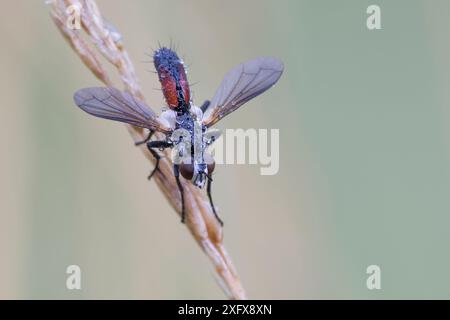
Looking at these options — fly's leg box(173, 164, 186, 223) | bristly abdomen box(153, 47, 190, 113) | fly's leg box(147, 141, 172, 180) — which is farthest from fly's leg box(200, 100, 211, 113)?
fly's leg box(173, 164, 186, 223)

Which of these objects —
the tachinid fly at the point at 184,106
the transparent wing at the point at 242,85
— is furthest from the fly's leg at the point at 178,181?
the transparent wing at the point at 242,85

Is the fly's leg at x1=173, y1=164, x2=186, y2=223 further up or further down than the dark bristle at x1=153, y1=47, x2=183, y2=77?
further down

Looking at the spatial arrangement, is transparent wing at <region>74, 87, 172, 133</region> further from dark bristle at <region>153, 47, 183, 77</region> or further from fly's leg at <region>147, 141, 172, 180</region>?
dark bristle at <region>153, 47, 183, 77</region>

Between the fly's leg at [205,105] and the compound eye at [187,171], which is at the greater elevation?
the fly's leg at [205,105]

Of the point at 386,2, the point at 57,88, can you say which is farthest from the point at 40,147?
the point at 386,2

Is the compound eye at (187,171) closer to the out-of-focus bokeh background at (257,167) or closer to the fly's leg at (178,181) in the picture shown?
the fly's leg at (178,181)

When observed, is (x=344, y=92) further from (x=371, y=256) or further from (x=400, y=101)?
(x=371, y=256)

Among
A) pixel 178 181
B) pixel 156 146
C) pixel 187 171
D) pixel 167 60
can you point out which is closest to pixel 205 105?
pixel 167 60
